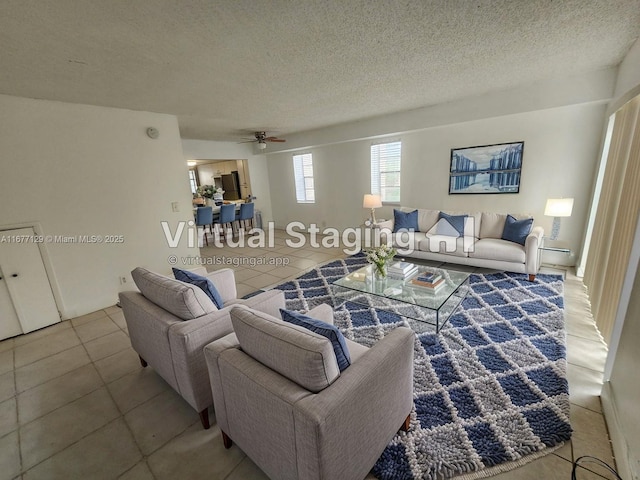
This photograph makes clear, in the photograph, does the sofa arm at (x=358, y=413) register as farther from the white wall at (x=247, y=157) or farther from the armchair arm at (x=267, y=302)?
the white wall at (x=247, y=157)

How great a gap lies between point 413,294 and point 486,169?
276 centimetres

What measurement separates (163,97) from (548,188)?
Answer: 5.04 meters

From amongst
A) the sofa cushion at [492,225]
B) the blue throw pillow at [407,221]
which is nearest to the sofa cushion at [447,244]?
the sofa cushion at [492,225]

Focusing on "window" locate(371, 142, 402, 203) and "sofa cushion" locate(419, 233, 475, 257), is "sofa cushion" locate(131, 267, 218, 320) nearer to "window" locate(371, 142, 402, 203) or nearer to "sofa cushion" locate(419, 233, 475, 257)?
"sofa cushion" locate(419, 233, 475, 257)

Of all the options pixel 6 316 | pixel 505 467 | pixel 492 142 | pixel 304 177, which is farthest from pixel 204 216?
pixel 505 467

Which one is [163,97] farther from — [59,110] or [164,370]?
[164,370]

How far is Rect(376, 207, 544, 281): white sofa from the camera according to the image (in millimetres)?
3453

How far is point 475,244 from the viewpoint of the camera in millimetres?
3773

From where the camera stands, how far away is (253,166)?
7355 millimetres

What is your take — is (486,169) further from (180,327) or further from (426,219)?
(180,327)

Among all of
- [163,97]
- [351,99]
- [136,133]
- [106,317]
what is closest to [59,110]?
[136,133]

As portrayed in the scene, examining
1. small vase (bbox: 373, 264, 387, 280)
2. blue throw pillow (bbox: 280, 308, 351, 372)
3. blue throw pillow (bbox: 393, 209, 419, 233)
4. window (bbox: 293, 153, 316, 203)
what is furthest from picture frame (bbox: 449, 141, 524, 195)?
blue throw pillow (bbox: 280, 308, 351, 372)

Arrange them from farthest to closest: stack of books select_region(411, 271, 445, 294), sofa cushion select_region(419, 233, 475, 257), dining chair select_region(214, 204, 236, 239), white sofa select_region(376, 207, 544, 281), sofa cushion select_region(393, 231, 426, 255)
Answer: dining chair select_region(214, 204, 236, 239) → sofa cushion select_region(393, 231, 426, 255) → sofa cushion select_region(419, 233, 475, 257) → white sofa select_region(376, 207, 544, 281) → stack of books select_region(411, 271, 445, 294)

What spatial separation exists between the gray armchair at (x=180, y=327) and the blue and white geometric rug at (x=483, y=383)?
3.48ft
